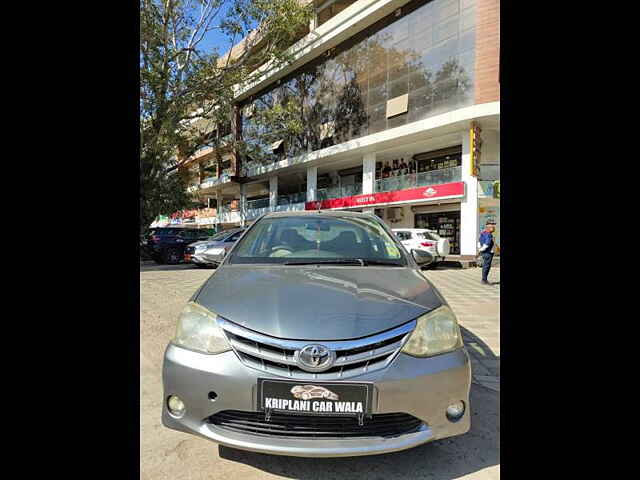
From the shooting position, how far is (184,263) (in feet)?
45.6

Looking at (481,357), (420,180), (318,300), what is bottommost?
(481,357)

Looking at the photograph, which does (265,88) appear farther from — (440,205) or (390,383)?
(390,383)

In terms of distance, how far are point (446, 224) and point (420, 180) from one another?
3487mm

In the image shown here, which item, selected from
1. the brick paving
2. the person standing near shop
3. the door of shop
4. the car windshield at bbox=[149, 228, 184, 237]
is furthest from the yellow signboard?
the car windshield at bbox=[149, 228, 184, 237]

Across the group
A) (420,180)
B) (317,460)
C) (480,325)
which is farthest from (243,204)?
(317,460)

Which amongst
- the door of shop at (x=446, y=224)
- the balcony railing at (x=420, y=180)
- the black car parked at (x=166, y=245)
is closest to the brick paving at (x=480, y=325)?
the balcony railing at (x=420, y=180)

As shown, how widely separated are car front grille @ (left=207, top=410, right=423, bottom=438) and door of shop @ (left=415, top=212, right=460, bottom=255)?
18.3 meters

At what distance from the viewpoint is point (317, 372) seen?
4.95ft

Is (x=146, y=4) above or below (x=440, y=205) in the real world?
above

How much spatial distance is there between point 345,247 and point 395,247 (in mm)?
410

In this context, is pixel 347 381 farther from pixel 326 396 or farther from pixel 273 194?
pixel 273 194
